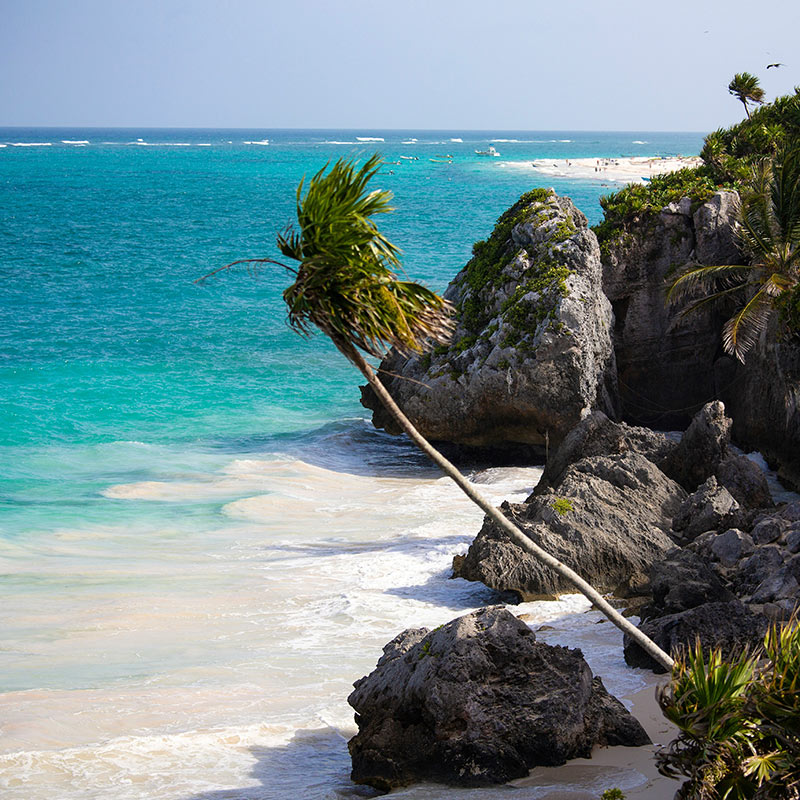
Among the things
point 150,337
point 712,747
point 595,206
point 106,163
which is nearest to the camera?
point 712,747

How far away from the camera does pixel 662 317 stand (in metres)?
22.1

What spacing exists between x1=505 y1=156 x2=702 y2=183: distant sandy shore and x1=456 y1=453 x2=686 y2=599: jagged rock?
302 feet

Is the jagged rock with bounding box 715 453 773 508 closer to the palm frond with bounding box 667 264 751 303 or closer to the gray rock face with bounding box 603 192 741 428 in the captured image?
the palm frond with bounding box 667 264 751 303

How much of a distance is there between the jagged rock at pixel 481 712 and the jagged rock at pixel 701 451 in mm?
8078

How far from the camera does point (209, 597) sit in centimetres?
1358

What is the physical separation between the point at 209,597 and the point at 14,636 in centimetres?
257

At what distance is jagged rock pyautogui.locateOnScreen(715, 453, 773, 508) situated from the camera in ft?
50.2

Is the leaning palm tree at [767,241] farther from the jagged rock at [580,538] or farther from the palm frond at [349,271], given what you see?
the palm frond at [349,271]

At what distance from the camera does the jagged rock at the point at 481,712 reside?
838 cm

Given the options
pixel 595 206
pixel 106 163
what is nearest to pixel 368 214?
pixel 595 206

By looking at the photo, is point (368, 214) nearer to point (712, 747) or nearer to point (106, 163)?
point (712, 747)

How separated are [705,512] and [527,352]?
252 inches

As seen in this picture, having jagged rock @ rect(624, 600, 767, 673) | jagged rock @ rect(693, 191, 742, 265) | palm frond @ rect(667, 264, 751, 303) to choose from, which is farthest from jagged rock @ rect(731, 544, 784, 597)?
jagged rock @ rect(693, 191, 742, 265)

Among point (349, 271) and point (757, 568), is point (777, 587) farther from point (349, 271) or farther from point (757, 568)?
point (349, 271)
